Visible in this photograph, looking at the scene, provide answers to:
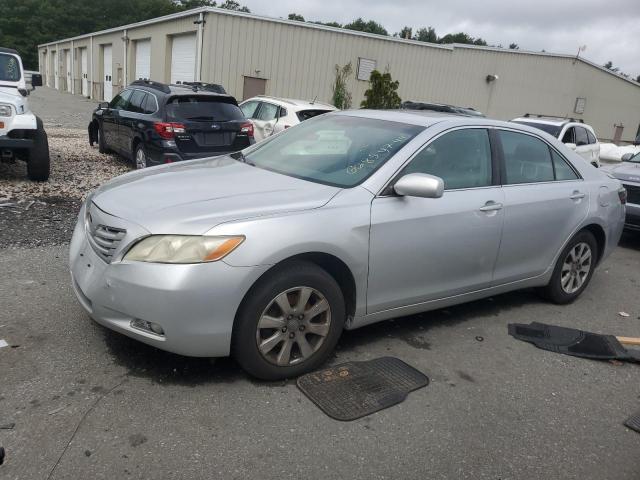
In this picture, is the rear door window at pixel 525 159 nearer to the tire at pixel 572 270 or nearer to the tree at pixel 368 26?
the tire at pixel 572 270

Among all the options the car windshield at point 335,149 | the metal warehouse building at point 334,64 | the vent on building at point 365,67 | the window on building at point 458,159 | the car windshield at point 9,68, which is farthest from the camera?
the vent on building at point 365,67

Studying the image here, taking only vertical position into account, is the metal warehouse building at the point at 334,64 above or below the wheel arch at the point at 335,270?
above

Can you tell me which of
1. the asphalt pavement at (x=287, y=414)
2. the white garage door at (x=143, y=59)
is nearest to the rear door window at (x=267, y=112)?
the asphalt pavement at (x=287, y=414)

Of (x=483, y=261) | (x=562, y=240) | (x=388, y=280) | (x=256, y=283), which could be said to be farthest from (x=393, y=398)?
(x=562, y=240)

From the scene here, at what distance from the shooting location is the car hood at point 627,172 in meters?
7.99

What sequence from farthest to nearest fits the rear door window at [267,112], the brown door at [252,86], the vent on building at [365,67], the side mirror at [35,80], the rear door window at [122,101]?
the vent on building at [365,67] → the brown door at [252,86] → the rear door window at [267,112] → the rear door window at [122,101] → the side mirror at [35,80]

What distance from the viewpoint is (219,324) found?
2.98 m

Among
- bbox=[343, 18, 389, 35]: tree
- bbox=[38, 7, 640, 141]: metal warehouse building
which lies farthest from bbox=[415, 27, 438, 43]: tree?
bbox=[38, 7, 640, 141]: metal warehouse building

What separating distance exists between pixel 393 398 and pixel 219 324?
1.12m

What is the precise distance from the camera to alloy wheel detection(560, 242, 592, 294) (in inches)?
197

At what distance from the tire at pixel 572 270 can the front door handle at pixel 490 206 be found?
1118 mm

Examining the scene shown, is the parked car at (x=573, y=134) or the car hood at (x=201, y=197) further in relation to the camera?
the parked car at (x=573, y=134)

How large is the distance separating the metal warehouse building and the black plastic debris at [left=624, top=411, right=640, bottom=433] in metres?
18.5

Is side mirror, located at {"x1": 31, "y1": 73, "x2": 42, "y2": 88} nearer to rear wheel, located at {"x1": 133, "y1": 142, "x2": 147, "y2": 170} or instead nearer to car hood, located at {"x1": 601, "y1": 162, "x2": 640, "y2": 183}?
rear wheel, located at {"x1": 133, "y1": 142, "x2": 147, "y2": 170}
